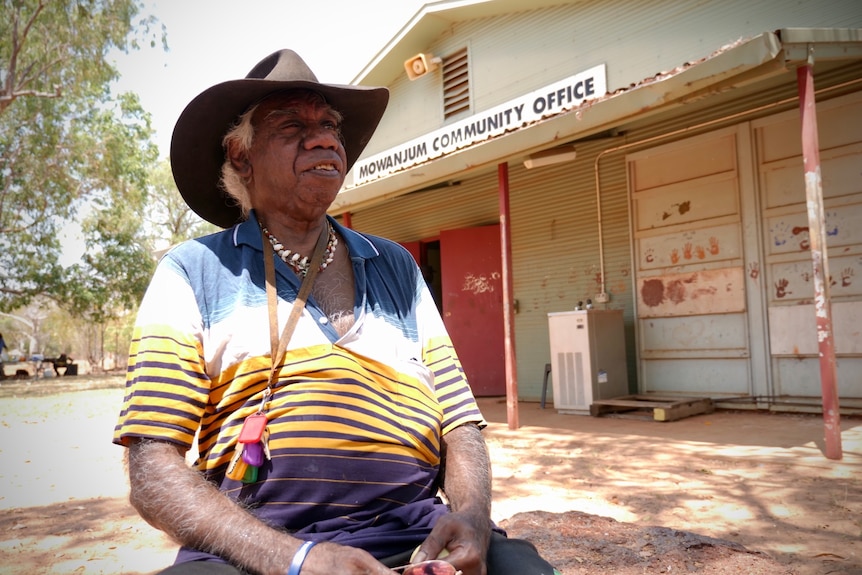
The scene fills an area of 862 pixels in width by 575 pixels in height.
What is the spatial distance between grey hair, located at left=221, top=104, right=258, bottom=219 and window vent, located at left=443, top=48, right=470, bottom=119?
8.96 m

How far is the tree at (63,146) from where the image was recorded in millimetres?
16781

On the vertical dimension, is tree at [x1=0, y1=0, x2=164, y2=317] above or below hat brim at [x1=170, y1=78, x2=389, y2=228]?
above

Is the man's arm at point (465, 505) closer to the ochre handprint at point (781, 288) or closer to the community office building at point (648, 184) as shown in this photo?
the community office building at point (648, 184)

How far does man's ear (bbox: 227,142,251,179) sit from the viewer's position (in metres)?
1.87

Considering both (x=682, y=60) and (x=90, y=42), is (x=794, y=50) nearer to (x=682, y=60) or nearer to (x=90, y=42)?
Result: (x=682, y=60)

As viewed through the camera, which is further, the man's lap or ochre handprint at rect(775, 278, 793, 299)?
ochre handprint at rect(775, 278, 793, 299)

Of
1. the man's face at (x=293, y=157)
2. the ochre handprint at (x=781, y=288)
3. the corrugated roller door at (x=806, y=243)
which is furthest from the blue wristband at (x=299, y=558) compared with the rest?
the ochre handprint at (x=781, y=288)

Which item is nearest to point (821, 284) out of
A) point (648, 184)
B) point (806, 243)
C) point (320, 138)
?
point (806, 243)

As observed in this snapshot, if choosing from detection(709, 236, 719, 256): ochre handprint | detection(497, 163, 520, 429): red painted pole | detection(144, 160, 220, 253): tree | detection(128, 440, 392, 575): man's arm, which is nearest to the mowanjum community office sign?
detection(497, 163, 520, 429): red painted pole

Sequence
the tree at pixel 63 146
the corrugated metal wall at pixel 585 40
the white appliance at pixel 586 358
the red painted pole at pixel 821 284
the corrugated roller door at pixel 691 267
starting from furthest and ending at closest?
the tree at pixel 63 146
the white appliance at pixel 586 358
the corrugated roller door at pixel 691 267
the corrugated metal wall at pixel 585 40
the red painted pole at pixel 821 284

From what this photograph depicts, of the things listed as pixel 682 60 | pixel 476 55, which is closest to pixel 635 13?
pixel 682 60

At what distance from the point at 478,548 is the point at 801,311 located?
6.52 meters

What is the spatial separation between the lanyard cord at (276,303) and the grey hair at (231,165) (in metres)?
0.24

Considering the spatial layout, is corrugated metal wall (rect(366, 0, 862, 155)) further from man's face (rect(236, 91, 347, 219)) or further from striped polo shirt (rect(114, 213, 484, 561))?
striped polo shirt (rect(114, 213, 484, 561))
